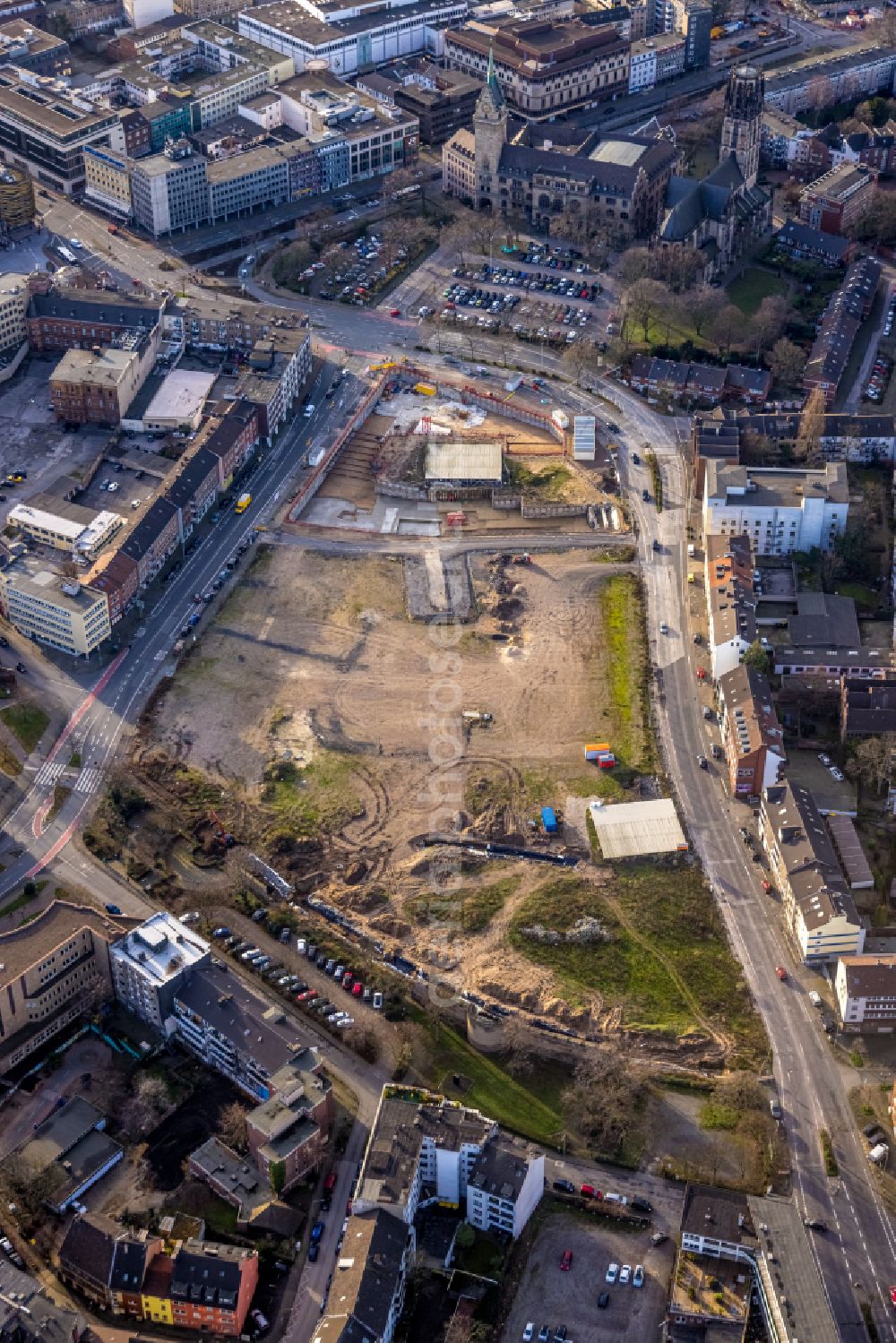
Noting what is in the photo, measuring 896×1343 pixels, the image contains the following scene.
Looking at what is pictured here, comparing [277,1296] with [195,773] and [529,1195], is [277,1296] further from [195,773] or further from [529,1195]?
[195,773]

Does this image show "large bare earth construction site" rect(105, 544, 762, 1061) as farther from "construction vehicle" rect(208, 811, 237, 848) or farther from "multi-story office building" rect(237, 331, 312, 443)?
"multi-story office building" rect(237, 331, 312, 443)

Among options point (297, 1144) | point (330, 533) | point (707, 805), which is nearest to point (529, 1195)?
point (297, 1144)

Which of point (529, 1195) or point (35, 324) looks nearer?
point (529, 1195)

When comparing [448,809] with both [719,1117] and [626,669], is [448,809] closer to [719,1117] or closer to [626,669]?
[626,669]

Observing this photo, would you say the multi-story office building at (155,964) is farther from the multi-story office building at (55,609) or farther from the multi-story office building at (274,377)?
the multi-story office building at (274,377)

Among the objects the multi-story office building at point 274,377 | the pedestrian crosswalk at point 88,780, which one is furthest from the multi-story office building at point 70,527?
the pedestrian crosswalk at point 88,780

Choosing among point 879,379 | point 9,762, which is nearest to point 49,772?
point 9,762
